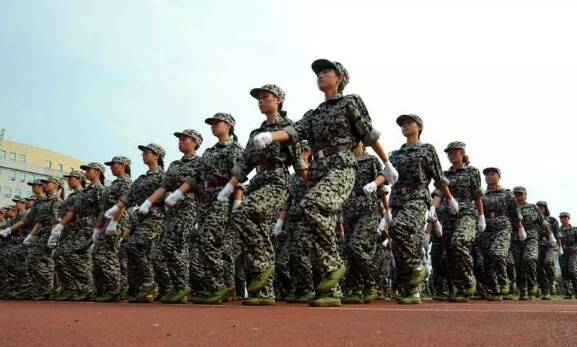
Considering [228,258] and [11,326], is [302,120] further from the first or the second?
[11,326]

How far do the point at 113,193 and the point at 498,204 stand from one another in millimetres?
6773

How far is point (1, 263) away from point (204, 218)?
24.1 ft

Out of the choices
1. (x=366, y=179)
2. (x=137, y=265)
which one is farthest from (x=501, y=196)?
(x=137, y=265)

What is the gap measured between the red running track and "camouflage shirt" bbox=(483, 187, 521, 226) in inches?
251

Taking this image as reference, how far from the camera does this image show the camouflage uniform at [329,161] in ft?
15.2

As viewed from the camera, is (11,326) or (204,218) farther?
(204,218)

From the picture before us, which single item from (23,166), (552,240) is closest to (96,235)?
(552,240)

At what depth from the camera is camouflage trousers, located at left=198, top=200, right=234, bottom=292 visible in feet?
19.6

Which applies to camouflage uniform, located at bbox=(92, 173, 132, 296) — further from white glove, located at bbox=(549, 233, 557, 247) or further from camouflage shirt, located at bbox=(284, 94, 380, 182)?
white glove, located at bbox=(549, 233, 557, 247)

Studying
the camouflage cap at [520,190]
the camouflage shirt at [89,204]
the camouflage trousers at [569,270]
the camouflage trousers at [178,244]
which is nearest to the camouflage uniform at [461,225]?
the camouflage trousers at [178,244]

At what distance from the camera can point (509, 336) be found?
2688 mm

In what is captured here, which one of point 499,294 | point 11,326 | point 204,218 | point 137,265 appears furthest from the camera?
point 499,294

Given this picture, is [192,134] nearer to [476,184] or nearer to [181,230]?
[181,230]

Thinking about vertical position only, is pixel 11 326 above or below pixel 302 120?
below
